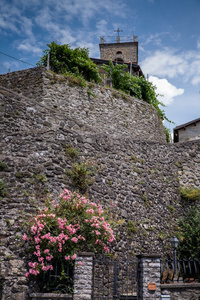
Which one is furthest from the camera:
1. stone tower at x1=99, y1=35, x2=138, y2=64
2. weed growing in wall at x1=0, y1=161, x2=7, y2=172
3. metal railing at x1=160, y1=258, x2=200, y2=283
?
stone tower at x1=99, y1=35, x2=138, y2=64

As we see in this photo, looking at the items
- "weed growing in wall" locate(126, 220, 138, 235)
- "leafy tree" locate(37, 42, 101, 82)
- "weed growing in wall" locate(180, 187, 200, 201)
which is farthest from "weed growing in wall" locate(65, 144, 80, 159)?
"leafy tree" locate(37, 42, 101, 82)

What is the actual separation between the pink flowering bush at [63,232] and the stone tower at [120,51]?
94.0 ft

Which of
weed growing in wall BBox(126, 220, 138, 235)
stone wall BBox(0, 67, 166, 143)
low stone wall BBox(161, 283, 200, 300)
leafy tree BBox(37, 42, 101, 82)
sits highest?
leafy tree BBox(37, 42, 101, 82)

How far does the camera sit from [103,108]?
1655cm

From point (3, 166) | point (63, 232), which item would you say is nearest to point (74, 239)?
point (63, 232)

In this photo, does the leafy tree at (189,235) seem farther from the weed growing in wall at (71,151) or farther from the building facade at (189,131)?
the building facade at (189,131)

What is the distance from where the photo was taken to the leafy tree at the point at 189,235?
448 inches

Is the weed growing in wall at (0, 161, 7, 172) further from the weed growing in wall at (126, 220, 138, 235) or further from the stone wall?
the stone wall

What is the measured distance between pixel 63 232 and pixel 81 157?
3.21m

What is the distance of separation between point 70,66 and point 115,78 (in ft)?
12.9

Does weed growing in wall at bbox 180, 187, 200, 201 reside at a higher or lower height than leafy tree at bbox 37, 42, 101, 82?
lower

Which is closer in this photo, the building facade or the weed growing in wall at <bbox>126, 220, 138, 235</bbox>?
the weed growing in wall at <bbox>126, 220, 138, 235</bbox>

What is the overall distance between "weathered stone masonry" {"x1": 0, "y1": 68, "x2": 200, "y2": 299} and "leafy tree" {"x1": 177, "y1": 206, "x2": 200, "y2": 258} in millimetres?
487

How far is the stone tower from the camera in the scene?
1351 inches
